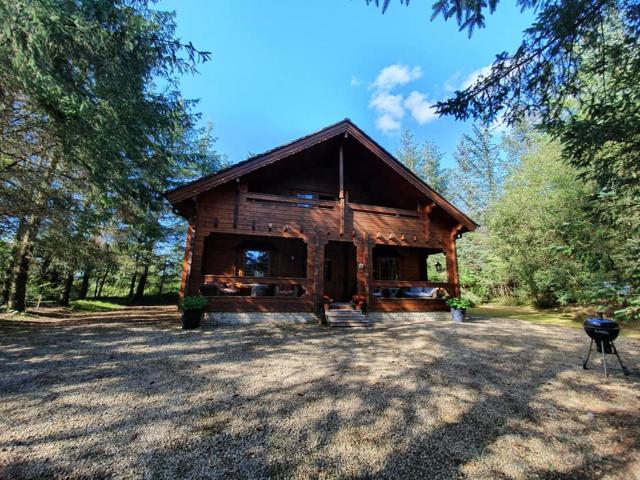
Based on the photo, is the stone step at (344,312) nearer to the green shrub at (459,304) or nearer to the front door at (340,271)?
the front door at (340,271)

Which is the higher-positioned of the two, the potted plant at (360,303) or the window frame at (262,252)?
the window frame at (262,252)

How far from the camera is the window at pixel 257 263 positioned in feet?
37.9

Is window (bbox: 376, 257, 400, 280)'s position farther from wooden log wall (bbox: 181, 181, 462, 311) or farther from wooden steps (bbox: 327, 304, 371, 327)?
wooden steps (bbox: 327, 304, 371, 327)

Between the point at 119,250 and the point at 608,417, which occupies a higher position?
the point at 119,250

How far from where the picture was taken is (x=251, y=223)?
9531 millimetres

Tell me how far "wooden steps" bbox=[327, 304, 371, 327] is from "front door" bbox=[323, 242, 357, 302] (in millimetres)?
2825

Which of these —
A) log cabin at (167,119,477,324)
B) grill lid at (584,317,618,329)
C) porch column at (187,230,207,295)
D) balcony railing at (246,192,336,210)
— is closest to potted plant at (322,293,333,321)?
log cabin at (167,119,477,324)

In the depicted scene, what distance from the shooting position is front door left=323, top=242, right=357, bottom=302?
12.1 metres

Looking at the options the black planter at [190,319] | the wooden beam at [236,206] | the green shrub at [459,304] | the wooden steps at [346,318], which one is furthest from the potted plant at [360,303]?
the black planter at [190,319]

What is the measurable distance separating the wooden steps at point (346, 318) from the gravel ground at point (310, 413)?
290 centimetres

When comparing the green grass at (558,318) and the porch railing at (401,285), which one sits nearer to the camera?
the green grass at (558,318)

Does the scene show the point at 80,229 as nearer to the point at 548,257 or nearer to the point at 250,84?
the point at 250,84

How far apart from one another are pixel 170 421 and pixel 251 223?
7.18 metres

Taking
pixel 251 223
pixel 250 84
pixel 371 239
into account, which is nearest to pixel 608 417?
pixel 371 239
